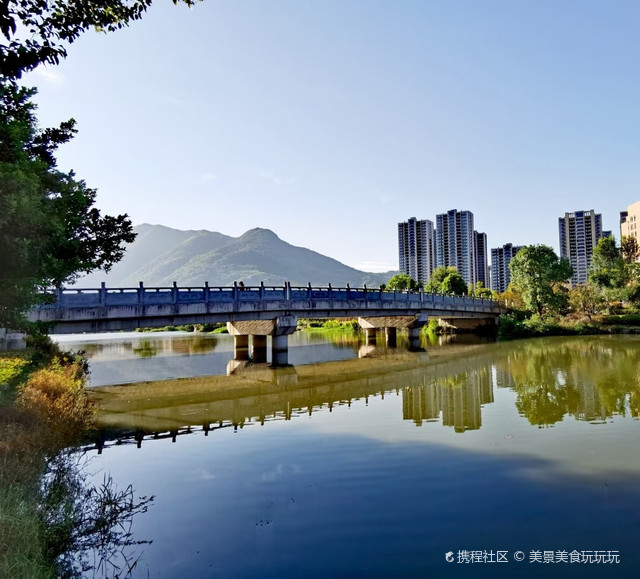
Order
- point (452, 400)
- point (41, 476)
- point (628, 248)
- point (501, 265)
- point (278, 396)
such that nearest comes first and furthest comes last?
point (41, 476)
point (452, 400)
point (278, 396)
point (628, 248)
point (501, 265)

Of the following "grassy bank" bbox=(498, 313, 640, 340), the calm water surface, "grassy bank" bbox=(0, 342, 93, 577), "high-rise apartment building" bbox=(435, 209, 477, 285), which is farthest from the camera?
"high-rise apartment building" bbox=(435, 209, 477, 285)

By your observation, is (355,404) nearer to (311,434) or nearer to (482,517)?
(311,434)

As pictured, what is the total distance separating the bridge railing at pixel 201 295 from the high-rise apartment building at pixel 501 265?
11968cm

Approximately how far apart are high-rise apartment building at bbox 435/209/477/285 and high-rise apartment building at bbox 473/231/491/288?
5.03 m

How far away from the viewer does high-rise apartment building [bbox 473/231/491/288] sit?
474ft

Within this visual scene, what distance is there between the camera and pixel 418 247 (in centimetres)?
14038

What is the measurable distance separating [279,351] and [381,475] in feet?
80.0

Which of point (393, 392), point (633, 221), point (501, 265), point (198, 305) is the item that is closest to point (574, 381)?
point (393, 392)

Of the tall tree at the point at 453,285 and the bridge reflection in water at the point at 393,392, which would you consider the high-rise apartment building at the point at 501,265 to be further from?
the bridge reflection in water at the point at 393,392

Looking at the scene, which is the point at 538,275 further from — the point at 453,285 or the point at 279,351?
the point at 279,351

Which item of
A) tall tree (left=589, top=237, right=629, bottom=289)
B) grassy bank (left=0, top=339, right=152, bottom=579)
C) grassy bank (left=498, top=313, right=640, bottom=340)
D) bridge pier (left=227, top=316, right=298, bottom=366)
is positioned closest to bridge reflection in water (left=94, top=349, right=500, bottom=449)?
grassy bank (left=0, top=339, right=152, bottom=579)

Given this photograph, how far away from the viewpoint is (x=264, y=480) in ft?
33.4

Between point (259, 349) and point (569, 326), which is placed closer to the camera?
point (259, 349)

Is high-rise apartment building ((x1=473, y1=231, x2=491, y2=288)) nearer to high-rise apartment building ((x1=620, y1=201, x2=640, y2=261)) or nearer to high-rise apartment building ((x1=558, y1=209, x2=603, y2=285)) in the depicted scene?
high-rise apartment building ((x1=558, y1=209, x2=603, y2=285))
